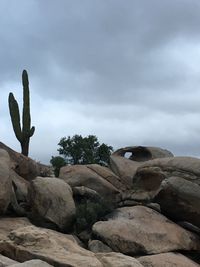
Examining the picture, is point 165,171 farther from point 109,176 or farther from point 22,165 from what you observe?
point 22,165

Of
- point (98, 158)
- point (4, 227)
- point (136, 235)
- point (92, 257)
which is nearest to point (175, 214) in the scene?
point (136, 235)

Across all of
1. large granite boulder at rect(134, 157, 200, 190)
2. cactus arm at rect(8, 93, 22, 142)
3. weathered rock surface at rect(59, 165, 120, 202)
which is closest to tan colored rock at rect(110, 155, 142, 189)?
weathered rock surface at rect(59, 165, 120, 202)

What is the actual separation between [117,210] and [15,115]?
25.7 feet

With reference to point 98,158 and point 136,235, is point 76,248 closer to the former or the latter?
point 136,235

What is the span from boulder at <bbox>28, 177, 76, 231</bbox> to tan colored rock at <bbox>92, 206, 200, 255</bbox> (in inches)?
31.0

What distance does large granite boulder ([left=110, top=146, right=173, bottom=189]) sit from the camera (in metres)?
17.0

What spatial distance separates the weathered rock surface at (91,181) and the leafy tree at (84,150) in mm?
8291

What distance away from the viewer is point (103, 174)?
1616cm

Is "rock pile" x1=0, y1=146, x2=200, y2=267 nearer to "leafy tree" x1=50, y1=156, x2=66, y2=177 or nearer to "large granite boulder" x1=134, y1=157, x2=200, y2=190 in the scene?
"large granite boulder" x1=134, y1=157, x2=200, y2=190

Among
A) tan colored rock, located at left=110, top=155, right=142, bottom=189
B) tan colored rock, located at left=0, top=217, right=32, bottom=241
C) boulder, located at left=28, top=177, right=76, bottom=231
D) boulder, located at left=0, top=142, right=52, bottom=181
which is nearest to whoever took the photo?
tan colored rock, located at left=0, top=217, right=32, bottom=241

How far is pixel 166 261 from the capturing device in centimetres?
1153

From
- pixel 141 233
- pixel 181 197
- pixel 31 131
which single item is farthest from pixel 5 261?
pixel 31 131

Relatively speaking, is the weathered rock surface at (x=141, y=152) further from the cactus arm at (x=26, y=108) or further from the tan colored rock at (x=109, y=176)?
the cactus arm at (x=26, y=108)

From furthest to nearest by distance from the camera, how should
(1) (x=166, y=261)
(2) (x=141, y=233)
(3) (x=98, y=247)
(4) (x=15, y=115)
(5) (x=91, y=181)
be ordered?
(4) (x=15, y=115), (5) (x=91, y=181), (2) (x=141, y=233), (3) (x=98, y=247), (1) (x=166, y=261)
